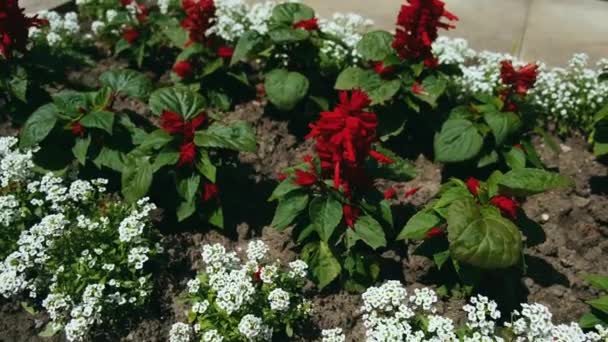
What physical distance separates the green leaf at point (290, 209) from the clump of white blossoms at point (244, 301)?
0.17 meters

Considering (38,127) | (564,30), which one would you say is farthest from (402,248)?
(564,30)

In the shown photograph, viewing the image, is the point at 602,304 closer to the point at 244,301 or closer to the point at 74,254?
the point at 244,301

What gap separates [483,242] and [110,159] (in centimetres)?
234

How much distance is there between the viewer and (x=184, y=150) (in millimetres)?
3627

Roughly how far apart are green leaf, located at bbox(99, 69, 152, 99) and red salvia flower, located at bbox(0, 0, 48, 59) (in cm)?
57

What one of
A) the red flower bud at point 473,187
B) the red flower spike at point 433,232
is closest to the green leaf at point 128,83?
the red flower spike at point 433,232

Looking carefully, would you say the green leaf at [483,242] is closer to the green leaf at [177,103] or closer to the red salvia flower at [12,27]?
the green leaf at [177,103]

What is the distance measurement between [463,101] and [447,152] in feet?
2.95

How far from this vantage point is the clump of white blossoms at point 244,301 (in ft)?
10.8

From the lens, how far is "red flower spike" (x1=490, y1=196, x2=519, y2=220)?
10.7 ft

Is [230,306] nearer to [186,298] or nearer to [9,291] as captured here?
[186,298]

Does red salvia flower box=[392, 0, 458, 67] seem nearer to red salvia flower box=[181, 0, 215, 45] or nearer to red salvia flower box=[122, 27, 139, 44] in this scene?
red salvia flower box=[181, 0, 215, 45]

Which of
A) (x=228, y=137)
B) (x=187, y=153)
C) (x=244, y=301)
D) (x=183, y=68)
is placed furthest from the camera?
(x=183, y=68)

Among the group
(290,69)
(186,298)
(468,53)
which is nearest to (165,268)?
(186,298)
